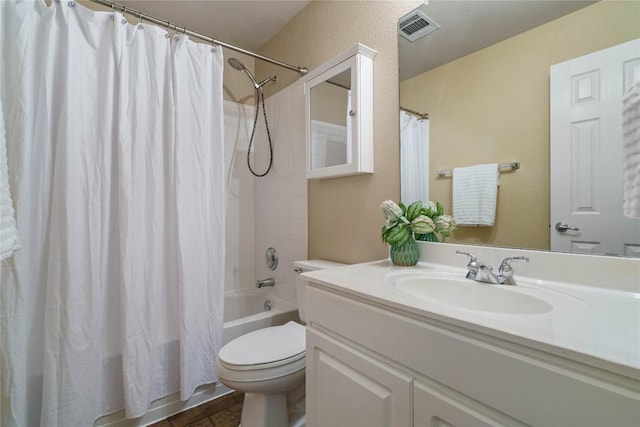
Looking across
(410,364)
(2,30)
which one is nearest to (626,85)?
(410,364)

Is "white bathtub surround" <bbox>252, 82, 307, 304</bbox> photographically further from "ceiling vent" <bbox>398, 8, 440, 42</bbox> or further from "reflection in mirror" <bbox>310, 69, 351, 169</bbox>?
"ceiling vent" <bbox>398, 8, 440, 42</bbox>

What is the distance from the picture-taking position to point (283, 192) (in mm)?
1995

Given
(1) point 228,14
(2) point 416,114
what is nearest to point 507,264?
(2) point 416,114

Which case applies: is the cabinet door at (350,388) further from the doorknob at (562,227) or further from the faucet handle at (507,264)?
the doorknob at (562,227)

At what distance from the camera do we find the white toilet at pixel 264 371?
1.12 metres

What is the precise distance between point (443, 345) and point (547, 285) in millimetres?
473

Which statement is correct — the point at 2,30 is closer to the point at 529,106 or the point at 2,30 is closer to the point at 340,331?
the point at 340,331

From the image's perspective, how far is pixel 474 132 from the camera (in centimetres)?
108

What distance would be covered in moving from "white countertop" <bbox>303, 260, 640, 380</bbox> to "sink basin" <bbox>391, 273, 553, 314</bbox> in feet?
0.07

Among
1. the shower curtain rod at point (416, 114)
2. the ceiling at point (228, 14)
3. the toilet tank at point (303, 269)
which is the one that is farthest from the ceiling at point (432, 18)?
the toilet tank at point (303, 269)

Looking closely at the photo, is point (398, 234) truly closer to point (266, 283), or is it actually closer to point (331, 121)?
point (331, 121)

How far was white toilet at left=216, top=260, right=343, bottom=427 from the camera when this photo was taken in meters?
1.12

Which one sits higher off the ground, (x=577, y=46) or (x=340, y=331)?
(x=577, y=46)

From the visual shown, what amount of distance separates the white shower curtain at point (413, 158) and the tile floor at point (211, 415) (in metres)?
1.39
